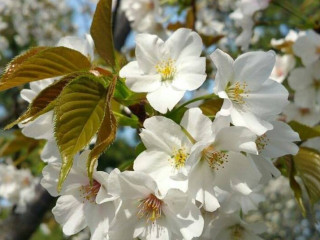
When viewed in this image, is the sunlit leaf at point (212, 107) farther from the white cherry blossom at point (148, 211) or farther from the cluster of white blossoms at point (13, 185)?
the cluster of white blossoms at point (13, 185)

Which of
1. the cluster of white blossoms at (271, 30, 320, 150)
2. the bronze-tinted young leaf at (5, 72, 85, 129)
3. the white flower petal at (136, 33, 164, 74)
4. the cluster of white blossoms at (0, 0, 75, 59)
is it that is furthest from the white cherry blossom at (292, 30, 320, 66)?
the cluster of white blossoms at (0, 0, 75, 59)

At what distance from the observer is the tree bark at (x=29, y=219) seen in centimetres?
220

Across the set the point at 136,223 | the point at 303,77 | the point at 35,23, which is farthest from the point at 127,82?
the point at 35,23

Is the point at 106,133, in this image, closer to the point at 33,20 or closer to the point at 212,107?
the point at 212,107

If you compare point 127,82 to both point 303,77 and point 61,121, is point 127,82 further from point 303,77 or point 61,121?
point 303,77

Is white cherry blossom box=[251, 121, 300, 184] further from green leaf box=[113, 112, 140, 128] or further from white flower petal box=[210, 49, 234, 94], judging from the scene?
green leaf box=[113, 112, 140, 128]

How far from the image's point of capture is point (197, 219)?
35.4 inches

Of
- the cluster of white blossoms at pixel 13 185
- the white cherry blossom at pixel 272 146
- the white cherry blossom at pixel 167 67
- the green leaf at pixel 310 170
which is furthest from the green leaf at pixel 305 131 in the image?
the cluster of white blossoms at pixel 13 185

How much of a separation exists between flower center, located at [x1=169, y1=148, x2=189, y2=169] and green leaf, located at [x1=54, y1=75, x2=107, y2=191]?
0.21m

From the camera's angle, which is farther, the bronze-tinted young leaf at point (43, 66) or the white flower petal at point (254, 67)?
the white flower petal at point (254, 67)

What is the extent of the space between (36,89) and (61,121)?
0.42m

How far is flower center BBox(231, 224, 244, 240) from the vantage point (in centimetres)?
119

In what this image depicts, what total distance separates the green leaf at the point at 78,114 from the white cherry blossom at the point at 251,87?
263mm

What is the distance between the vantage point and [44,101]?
826 millimetres
